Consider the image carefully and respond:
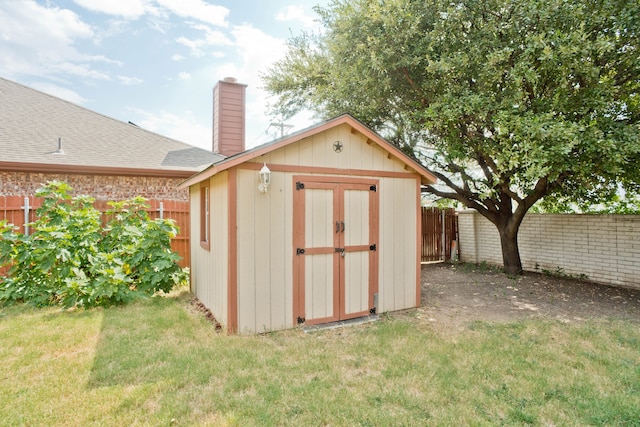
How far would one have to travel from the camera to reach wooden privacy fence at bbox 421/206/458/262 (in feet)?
A: 34.7

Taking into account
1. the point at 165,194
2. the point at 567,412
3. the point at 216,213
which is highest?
the point at 165,194

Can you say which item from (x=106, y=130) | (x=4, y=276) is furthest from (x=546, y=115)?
(x=106, y=130)

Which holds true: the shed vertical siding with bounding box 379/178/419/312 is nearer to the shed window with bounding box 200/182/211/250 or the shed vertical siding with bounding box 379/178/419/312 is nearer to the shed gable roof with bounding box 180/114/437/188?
the shed gable roof with bounding box 180/114/437/188

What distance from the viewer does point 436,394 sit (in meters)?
2.96

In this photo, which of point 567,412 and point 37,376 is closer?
point 567,412

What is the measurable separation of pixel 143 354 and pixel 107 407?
100 cm

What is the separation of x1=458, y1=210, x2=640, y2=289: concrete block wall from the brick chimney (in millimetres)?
7884

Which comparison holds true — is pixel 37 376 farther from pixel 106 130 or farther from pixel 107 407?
pixel 106 130

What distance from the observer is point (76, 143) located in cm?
850

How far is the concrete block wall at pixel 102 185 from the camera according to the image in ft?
24.1

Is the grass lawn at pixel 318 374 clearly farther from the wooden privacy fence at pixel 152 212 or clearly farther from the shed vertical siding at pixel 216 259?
the wooden privacy fence at pixel 152 212

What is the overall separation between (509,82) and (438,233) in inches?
212

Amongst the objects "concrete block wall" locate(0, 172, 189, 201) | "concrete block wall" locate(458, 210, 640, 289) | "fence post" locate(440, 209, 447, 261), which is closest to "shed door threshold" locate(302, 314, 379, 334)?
"concrete block wall" locate(0, 172, 189, 201)

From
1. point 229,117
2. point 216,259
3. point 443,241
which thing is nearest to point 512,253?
point 443,241
